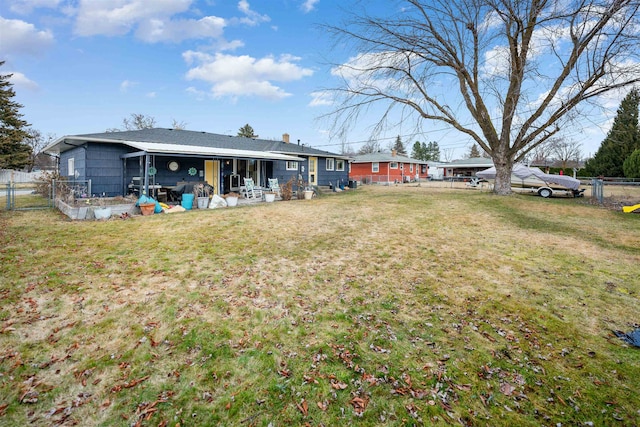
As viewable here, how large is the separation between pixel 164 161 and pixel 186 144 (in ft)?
6.61

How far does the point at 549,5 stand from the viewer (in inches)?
478

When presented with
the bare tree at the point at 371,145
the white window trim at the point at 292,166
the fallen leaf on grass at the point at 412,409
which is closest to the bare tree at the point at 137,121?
the white window trim at the point at 292,166

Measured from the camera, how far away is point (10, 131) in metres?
32.2

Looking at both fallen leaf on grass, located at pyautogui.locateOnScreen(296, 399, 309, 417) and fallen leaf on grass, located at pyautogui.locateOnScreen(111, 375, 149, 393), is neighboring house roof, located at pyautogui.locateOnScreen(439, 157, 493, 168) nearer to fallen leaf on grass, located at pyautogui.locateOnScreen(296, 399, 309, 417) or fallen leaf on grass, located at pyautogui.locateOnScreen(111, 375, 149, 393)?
fallen leaf on grass, located at pyautogui.locateOnScreen(296, 399, 309, 417)

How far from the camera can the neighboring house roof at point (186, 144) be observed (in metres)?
12.3

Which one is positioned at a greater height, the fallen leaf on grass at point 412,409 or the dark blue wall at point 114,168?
the dark blue wall at point 114,168

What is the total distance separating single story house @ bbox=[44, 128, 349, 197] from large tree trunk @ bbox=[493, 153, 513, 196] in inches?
465

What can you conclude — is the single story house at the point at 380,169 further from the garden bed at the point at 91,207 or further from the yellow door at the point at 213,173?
the garden bed at the point at 91,207

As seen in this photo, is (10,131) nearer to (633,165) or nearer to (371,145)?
(371,145)

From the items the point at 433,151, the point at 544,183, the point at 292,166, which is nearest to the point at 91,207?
the point at 292,166

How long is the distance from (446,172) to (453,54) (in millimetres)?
46868

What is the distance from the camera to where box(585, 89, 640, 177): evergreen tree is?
34.3 meters

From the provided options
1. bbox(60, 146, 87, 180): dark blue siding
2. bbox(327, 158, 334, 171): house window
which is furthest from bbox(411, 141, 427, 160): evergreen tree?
bbox(60, 146, 87, 180): dark blue siding

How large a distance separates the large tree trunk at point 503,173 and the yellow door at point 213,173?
15.6 metres
